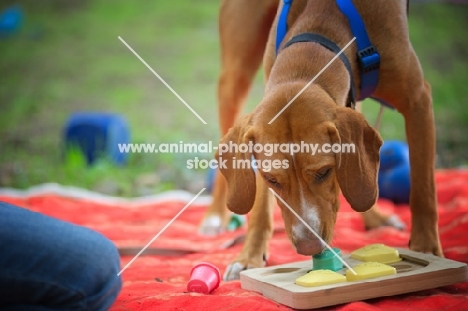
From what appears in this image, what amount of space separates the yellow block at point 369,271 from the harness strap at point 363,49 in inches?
36.6

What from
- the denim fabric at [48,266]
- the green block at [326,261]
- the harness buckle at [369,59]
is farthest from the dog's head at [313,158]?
the denim fabric at [48,266]

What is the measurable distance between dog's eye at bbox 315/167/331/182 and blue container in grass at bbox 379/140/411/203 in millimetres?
2369

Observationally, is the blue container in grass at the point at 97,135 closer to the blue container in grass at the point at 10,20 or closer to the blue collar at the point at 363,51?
the blue collar at the point at 363,51

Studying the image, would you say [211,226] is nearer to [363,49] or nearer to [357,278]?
[363,49]

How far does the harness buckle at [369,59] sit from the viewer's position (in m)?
3.13

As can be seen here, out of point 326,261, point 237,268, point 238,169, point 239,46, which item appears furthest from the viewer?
point 239,46

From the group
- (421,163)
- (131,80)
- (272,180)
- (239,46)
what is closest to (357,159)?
(272,180)

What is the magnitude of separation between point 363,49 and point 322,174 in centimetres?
79

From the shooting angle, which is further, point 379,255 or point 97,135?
point 97,135

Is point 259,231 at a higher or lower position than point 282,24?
lower

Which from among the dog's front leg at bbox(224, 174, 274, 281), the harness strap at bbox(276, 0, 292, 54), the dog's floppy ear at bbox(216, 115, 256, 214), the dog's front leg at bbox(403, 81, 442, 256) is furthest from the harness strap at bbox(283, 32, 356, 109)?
the dog's front leg at bbox(224, 174, 274, 281)

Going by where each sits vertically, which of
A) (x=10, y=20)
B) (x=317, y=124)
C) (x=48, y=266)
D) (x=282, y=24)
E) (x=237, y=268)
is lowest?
(x=237, y=268)

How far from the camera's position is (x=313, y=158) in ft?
8.61

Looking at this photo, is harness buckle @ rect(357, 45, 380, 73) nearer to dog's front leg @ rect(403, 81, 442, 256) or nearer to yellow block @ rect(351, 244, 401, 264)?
dog's front leg @ rect(403, 81, 442, 256)
